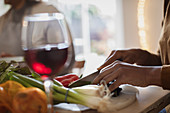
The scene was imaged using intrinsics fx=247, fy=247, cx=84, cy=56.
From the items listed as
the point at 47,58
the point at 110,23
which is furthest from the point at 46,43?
the point at 110,23

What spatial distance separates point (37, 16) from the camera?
21.1 inches

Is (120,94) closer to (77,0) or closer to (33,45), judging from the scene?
(33,45)

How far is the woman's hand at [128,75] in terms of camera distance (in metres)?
0.97

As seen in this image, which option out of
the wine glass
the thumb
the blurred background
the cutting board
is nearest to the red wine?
the wine glass

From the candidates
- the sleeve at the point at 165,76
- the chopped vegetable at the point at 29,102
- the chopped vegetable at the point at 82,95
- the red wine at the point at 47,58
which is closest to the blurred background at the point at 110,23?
the sleeve at the point at 165,76

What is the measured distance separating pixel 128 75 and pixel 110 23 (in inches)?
133

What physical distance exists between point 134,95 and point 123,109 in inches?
4.4

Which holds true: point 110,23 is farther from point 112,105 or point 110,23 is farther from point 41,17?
point 41,17

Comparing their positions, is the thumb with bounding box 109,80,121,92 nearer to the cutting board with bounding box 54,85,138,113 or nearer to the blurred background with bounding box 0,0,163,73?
the cutting board with bounding box 54,85,138,113

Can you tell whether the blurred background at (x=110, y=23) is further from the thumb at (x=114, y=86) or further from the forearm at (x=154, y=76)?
the thumb at (x=114, y=86)

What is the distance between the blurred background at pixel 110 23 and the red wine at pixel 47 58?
2.69 metres

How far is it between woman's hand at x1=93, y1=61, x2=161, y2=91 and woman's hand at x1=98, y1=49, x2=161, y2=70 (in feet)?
0.58

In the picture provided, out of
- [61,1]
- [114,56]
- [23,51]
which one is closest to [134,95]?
[114,56]

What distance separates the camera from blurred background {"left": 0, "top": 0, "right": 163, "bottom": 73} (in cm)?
321
